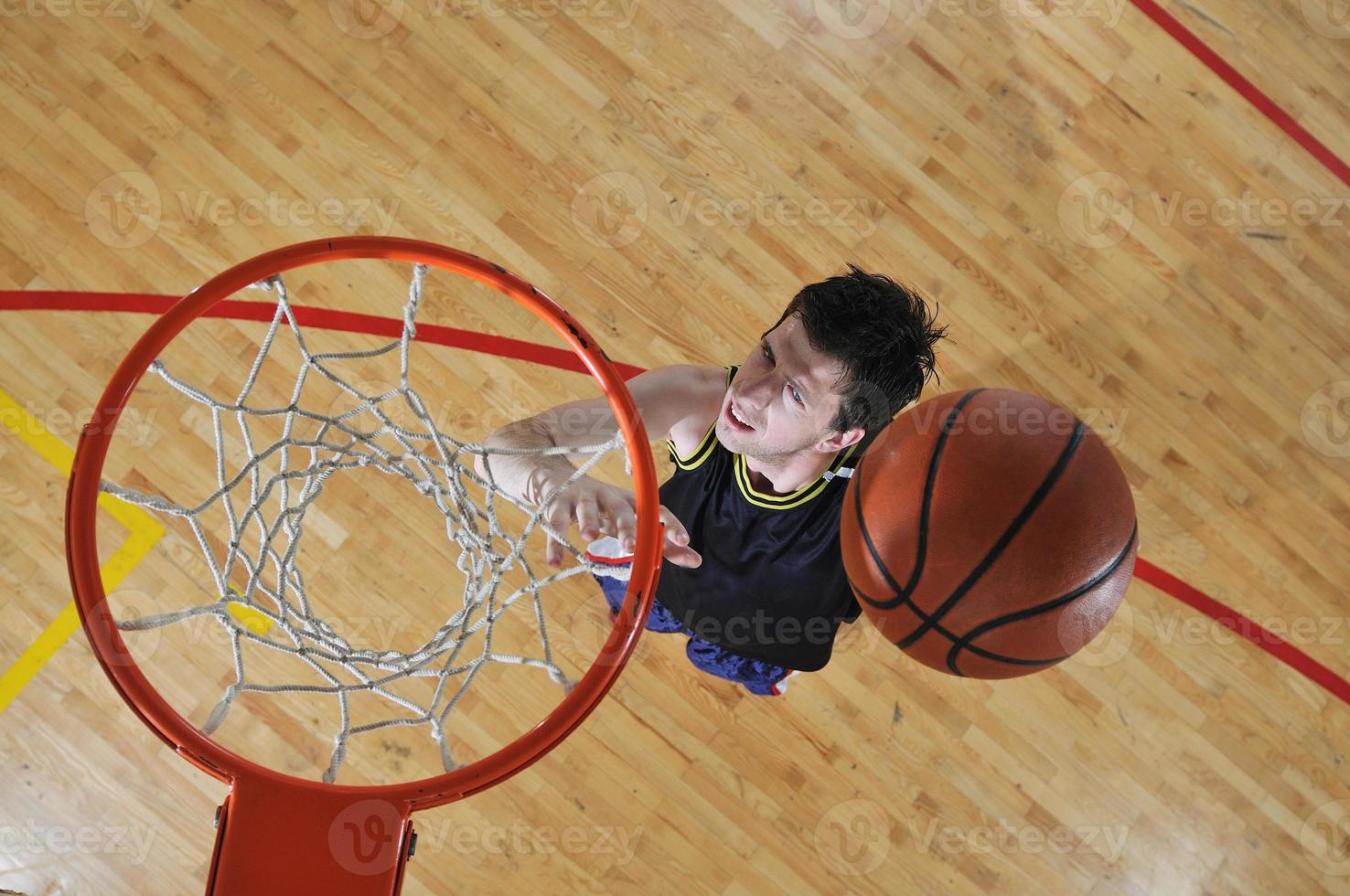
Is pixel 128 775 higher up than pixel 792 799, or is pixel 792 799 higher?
pixel 792 799

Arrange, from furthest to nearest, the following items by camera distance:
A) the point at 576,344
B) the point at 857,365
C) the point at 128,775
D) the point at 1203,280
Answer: the point at 1203,280 → the point at 128,775 → the point at 857,365 → the point at 576,344

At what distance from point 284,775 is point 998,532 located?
3.77ft

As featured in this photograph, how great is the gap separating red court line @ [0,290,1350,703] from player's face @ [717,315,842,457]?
0.92 m

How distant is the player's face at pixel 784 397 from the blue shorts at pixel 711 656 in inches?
20.5

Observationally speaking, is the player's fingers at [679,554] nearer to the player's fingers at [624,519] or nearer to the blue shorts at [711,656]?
the player's fingers at [624,519]

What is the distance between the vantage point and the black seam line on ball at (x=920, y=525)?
156 centimetres

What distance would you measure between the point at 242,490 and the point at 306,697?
0.58 m

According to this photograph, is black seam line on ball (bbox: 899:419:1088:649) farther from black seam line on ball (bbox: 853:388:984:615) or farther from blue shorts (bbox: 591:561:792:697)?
blue shorts (bbox: 591:561:792:697)

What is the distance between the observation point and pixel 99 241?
2697 mm

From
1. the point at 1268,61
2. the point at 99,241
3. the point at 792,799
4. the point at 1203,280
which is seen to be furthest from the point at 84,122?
the point at 1268,61

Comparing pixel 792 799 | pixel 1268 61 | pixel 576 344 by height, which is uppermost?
pixel 1268 61

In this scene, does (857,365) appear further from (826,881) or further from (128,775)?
(128,775)

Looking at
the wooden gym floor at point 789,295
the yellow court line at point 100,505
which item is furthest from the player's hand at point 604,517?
the yellow court line at point 100,505

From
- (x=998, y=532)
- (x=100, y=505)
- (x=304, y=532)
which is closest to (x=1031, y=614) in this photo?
(x=998, y=532)
